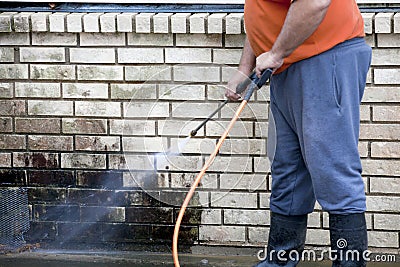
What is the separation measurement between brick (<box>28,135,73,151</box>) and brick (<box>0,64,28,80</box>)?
388 millimetres

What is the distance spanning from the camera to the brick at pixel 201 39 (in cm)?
497

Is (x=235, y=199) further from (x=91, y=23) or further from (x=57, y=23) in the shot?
(x=57, y=23)

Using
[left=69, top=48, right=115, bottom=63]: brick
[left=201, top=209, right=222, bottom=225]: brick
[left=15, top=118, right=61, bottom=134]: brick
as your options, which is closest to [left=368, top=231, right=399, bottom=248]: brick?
[left=201, top=209, right=222, bottom=225]: brick

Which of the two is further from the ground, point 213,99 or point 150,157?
point 213,99

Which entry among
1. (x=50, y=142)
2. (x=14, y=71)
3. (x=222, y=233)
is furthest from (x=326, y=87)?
(x=14, y=71)

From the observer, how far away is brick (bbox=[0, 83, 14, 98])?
17.1 feet

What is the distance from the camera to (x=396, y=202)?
493 centimetres

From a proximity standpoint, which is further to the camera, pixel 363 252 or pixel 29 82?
pixel 29 82

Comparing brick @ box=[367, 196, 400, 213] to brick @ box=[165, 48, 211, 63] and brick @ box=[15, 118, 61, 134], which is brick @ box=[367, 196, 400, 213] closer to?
brick @ box=[165, 48, 211, 63]

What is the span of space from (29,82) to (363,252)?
240 cm

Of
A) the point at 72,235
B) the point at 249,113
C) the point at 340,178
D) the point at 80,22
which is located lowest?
the point at 72,235

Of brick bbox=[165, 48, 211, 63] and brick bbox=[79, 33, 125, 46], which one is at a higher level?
brick bbox=[79, 33, 125, 46]

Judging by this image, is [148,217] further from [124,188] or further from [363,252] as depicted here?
[363,252]

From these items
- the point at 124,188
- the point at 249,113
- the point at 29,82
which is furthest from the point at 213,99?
the point at 29,82
